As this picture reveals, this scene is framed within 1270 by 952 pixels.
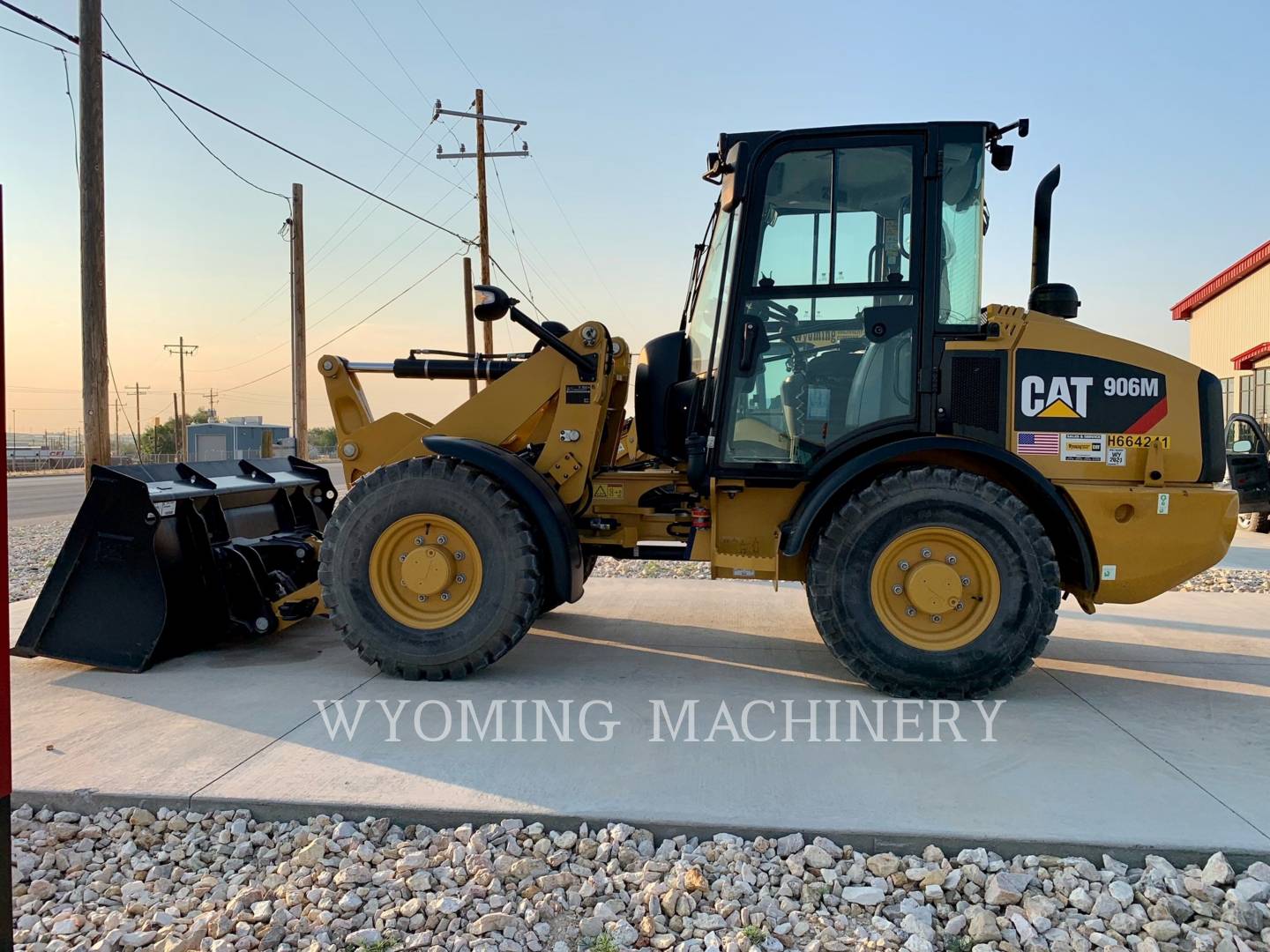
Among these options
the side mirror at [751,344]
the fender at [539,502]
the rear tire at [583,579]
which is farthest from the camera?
the rear tire at [583,579]

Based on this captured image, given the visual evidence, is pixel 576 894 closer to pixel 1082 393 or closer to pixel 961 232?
pixel 1082 393

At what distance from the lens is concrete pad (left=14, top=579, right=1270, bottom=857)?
302cm

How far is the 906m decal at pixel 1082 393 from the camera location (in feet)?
14.0

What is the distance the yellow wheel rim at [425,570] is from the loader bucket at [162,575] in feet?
2.02

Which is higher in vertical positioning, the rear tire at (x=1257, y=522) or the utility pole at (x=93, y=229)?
the utility pole at (x=93, y=229)

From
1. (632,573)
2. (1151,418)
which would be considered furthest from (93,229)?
(1151,418)

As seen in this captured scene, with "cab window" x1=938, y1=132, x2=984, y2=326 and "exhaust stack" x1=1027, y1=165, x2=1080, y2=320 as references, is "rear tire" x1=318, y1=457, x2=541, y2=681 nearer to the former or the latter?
"cab window" x1=938, y1=132, x2=984, y2=326

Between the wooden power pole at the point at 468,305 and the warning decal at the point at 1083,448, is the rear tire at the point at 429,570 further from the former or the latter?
the wooden power pole at the point at 468,305

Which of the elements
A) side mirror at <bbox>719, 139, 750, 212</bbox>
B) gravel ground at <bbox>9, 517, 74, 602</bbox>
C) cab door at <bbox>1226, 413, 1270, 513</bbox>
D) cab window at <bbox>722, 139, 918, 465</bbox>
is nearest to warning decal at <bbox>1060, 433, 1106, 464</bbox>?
cab window at <bbox>722, 139, 918, 465</bbox>

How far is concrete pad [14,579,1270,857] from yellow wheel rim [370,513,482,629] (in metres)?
0.40

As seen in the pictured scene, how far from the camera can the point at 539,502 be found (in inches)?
180

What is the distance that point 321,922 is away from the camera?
249 centimetres

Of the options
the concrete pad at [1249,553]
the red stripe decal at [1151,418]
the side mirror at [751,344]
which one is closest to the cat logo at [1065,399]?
the red stripe decal at [1151,418]

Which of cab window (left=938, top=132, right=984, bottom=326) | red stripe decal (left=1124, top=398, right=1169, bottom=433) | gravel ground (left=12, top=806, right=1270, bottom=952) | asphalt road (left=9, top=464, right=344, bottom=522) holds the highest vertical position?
cab window (left=938, top=132, right=984, bottom=326)
